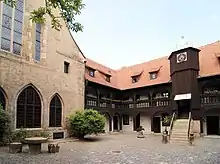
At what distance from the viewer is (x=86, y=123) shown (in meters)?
19.7

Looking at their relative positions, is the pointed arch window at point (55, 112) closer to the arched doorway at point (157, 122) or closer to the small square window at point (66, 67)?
the small square window at point (66, 67)

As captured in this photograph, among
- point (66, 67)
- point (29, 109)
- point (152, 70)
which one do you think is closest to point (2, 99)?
point (29, 109)

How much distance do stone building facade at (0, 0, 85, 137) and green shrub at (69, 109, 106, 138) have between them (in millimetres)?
1009

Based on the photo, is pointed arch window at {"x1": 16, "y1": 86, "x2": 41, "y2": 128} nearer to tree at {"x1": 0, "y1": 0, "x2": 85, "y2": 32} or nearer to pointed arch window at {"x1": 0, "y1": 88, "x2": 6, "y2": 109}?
pointed arch window at {"x1": 0, "y1": 88, "x2": 6, "y2": 109}

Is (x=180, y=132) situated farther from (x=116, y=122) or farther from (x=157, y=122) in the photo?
(x=116, y=122)

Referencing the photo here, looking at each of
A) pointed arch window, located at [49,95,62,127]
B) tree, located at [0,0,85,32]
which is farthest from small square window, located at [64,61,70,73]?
tree, located at [0,0,85,32]

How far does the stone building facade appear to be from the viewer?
1594 centimetres

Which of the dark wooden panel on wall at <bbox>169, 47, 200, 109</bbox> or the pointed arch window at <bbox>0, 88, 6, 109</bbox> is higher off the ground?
the dark wooden panel on wall at <bbox>169, 47, 200, 109</bbox>

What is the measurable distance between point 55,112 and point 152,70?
15.0 meters

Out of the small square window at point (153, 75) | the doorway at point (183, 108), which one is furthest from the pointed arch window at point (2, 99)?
the small square window at point (153, 75)

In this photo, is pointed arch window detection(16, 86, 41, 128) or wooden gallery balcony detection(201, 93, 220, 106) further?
wooden gallery balcony detection(201, 93, 220, 106)

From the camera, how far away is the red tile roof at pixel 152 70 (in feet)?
82.6

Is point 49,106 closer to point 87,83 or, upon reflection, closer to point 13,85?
point 13,85

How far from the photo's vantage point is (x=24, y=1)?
17.8m
